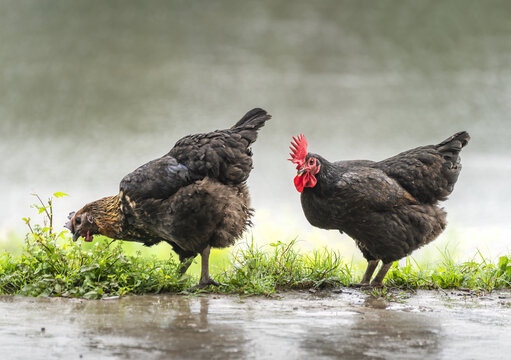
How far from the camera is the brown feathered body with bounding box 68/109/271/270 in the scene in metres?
5.03

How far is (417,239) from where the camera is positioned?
5.36 metres

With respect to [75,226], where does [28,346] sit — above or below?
below

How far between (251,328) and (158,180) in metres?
2.22

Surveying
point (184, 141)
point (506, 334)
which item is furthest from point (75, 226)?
point (506, 334)

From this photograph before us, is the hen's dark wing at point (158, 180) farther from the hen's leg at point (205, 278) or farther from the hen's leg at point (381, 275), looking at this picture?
the hen's leg at point (381, 275)

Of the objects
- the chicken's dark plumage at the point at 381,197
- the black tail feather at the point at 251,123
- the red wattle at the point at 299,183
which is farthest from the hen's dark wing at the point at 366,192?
the black tail feather at the point at 251,123

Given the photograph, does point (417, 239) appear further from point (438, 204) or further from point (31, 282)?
point (31, 282)

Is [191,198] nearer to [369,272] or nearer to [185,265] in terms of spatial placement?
[185,265]

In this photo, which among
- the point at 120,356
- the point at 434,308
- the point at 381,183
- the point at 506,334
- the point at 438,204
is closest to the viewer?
the point at 120,356

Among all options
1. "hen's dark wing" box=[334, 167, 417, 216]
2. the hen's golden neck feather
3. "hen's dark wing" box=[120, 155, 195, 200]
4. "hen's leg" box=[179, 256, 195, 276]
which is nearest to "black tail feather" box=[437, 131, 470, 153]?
"hen's dark wing" box=[334, 167, 417, 216]

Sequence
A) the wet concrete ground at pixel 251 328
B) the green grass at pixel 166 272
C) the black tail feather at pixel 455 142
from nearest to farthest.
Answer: the wet concrete ground at pixel 251 328 < the green grass at pixel 166 272 < the black tail feather at pixel 455 142

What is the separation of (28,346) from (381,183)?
11.7 ft

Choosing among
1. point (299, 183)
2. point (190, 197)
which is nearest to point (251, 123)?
point (299, 183)

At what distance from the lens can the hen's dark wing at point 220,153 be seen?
5.21 meters
